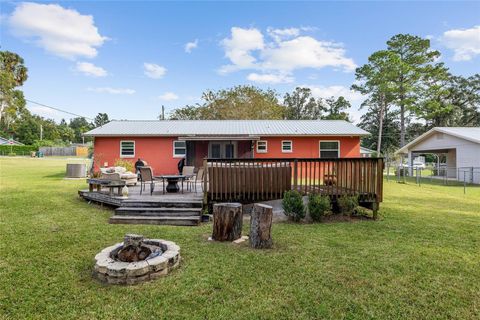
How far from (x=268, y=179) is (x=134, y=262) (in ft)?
12.4

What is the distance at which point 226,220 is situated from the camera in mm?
4723

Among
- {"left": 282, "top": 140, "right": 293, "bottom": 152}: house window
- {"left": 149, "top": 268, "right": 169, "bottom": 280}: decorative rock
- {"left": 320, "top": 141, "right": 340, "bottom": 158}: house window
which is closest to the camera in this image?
{"left": 149, "top": 268, "right": 169, "bottom": 280}: decorative rock

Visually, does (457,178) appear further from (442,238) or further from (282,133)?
(442,238)

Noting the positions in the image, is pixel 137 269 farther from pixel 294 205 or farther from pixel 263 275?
pixel 294 205

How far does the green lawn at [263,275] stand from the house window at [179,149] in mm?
9247

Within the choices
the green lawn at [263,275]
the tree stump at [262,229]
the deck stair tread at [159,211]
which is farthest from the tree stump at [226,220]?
the deck stair tread at [159,211]

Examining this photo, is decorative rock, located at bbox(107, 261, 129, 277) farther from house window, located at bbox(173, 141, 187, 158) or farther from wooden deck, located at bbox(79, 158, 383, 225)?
house window, located at bbox(173, 141, 187, 158)

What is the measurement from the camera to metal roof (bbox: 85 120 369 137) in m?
14.8

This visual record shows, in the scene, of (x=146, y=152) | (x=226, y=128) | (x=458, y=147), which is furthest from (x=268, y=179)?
(x=458, y=147)

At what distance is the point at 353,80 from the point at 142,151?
26.3m

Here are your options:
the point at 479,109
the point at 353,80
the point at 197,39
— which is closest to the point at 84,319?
the point at 197,39

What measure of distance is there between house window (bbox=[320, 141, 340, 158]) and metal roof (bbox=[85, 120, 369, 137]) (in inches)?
27.1

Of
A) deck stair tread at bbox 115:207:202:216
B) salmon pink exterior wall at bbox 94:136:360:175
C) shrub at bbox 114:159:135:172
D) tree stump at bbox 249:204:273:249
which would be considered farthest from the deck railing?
salmon pink exterior wall at bbox 94:136:360:175

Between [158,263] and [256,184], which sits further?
[256,184]
